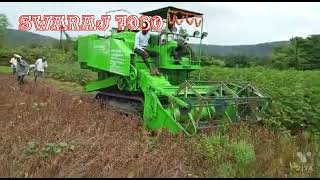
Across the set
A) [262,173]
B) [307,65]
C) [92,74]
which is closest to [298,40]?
[307,65]

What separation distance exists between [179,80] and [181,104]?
2.75 metres

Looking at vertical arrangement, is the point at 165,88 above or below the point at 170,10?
below

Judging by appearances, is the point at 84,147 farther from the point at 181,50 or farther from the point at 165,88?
the point at 181,50

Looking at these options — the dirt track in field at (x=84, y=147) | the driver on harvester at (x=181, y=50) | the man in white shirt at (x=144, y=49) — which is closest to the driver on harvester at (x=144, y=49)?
the man in white shirt at (x=144, y=49)

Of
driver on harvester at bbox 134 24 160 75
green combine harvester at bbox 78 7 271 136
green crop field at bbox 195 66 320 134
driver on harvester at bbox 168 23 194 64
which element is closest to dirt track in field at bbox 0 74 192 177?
green combine harvester at bbox 78 7 271 136

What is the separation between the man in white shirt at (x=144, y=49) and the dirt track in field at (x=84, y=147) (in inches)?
87.7

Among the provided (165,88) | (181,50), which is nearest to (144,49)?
(181,50)

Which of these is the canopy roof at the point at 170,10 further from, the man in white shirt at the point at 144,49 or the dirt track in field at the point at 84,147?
the dirt track in field at the point at 84,147

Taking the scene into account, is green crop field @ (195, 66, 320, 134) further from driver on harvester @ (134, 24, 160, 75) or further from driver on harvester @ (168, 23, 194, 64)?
driver on harvester @ (134, 24, 160, 75)

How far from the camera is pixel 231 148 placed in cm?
650

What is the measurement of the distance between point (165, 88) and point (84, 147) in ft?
13.0

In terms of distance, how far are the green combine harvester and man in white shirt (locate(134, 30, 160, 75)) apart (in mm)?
129

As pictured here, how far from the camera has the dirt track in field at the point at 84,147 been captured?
490cm

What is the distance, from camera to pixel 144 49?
10.4 meters
